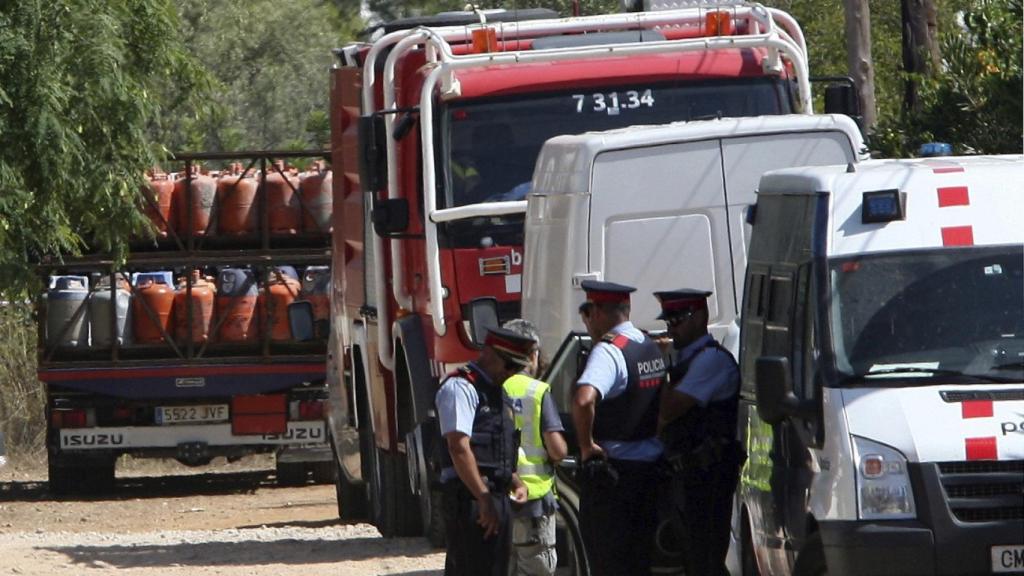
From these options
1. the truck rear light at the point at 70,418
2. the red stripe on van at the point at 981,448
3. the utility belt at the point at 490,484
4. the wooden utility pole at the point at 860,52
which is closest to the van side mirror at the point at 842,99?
the utility belt at the point at 490,484

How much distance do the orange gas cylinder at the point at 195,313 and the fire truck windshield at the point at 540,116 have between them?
7685 millimetres

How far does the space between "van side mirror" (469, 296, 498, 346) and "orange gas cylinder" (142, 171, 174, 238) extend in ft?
26.1

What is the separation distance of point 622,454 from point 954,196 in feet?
5.39

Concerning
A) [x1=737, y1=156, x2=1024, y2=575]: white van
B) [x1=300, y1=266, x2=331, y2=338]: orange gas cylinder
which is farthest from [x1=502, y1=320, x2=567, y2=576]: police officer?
[x1=300, y1=266, x2=331, y2=338]: orange gas cylinder

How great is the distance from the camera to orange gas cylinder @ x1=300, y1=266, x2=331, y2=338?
61.2ft

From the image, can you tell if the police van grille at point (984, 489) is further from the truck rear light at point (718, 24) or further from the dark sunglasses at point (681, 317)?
the truck rear light at point (718, 24)

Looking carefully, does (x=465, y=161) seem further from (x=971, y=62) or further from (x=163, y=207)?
Answer: (x=163, y=207)

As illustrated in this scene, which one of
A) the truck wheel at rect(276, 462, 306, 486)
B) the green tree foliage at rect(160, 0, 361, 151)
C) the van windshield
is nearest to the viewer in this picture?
the van windshield

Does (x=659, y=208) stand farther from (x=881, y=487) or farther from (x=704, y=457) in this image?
(x=881, y=487)

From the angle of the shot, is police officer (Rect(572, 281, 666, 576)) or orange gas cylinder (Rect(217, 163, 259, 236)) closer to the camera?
police officer (Rect(572, 281, 666, 576))

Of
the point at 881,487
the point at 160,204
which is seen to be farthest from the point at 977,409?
the point at 160,204

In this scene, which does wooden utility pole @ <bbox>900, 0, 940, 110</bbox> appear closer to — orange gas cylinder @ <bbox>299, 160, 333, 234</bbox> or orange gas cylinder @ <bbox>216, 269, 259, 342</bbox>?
orange gas cylinder @ <bbox>299, 160, 333, 234</bbox>

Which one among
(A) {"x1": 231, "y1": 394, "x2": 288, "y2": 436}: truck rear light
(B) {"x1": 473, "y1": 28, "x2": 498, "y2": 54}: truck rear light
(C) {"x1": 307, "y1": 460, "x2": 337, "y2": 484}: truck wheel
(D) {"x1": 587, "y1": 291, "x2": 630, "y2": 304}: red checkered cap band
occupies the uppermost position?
(B) {"x1": 473, "y1": 28, "x2": 498, "y2": 54}: truck rear light

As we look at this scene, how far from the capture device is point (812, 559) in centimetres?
722
